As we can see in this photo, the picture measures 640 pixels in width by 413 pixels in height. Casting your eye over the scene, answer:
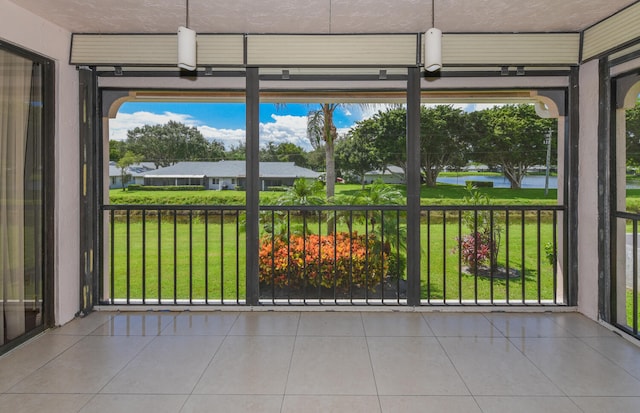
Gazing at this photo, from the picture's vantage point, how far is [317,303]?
12.3 ft

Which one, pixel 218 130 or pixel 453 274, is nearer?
pixel 218 130

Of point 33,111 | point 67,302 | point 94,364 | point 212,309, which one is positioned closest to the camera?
point 94,364

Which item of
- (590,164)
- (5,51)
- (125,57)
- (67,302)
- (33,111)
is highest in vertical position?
(125,57)

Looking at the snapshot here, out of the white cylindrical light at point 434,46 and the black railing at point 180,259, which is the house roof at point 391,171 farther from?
the white cylindrical light at point 434,46

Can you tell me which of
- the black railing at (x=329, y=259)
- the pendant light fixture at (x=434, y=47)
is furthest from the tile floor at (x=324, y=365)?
the pendant light fixture at (x=434, y=47)

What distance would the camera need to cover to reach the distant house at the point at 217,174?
4.11 m

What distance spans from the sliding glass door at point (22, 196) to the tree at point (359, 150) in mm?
2739

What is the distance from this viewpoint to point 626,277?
10.5ft

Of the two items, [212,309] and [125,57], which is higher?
[125,57]

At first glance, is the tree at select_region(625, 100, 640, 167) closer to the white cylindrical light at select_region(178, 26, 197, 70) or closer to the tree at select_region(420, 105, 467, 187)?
the tree at select_region(420, 105, 467, 187)

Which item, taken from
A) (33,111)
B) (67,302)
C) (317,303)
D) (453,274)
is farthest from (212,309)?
(453,274)

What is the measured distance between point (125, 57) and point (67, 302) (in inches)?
83.9

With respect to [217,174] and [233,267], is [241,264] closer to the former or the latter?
[233,267]

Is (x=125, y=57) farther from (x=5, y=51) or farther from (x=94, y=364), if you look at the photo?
(x=94, y=364)
